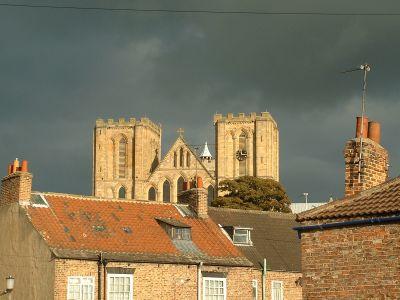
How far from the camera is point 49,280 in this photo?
37188mm

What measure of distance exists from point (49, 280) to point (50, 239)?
1.77 metres

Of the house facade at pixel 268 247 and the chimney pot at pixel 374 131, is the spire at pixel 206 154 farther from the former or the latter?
the chimney pot at pixel 374 131

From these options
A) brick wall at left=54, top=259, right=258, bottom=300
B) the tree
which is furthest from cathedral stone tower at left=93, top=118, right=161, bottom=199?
brick wall at left=54, top=259, right=258, bottom=300

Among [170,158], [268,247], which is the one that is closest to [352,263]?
[268,247]

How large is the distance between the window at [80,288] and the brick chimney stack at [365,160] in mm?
18570

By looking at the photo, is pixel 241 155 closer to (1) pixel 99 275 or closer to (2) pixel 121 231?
(2) pixel 121 231

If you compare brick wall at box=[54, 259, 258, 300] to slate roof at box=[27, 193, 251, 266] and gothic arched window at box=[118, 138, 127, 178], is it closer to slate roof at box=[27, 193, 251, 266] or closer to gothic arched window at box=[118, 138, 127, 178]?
slate roof at box=[27, 193, 251, 266]

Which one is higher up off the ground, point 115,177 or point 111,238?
point 115,177

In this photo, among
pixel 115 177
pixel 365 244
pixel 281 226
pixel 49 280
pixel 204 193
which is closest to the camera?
pixel 365 244

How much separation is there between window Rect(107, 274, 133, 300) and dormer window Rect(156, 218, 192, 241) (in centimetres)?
432

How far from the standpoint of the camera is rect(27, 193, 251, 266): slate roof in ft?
127

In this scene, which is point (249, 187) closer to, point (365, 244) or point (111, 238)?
point (111, 238)

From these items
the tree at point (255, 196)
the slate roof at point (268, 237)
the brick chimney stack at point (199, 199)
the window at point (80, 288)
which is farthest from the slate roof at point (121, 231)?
the tree at point (255, 196)

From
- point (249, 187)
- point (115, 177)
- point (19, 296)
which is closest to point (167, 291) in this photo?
point (19, 296)
